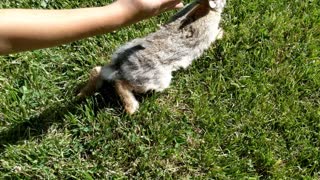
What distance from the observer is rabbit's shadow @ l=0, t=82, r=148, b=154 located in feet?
12.5

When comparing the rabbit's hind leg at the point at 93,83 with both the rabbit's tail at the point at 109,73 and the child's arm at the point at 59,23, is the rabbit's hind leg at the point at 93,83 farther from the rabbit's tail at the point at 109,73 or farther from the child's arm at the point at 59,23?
the child's arm at the point at 59,23

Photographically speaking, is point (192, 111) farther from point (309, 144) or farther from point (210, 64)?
point (309, 144)

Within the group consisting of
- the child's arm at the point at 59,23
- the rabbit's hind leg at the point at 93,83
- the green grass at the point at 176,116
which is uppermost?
the child's arm at the point at 59,23

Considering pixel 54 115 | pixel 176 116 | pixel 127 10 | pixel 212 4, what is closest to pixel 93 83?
pixel 54 115

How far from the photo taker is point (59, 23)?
2.50 m

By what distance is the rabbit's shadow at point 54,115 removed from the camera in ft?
12.5

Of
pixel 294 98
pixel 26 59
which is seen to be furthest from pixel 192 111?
pixel 26 59

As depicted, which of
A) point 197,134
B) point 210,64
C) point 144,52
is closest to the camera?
point 144,52

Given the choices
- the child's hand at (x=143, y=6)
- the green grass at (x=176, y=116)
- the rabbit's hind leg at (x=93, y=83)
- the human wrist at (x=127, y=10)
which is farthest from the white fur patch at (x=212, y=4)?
the human wrist at (x=127, y=10)

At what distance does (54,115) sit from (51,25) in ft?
5.17

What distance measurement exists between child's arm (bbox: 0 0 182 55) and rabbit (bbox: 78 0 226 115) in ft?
3.45

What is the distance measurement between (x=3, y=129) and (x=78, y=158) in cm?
60

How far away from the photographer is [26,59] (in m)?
4.14

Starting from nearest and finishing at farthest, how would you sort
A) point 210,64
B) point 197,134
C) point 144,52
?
point 144,52 → point 197,134 → point 210,64
